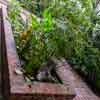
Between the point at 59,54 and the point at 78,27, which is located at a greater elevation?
the point at 78,27

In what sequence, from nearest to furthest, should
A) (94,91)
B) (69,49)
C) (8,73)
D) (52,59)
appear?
(8,73)
(69,49)
(52,59)
(94,91)

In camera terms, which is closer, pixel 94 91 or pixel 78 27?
pixel 78 27

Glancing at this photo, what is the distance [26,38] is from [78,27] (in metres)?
0.89

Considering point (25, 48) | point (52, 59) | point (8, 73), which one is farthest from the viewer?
point (25, 48)

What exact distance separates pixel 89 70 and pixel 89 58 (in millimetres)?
246

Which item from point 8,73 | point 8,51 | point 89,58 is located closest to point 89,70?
point 89,58

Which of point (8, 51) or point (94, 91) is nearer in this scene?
point (8, 51)

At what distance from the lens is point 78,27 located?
11.5ft

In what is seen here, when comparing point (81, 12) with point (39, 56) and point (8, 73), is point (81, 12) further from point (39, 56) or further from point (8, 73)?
point (8, 73)

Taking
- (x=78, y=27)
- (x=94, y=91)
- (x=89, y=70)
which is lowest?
(x=94, y=91)

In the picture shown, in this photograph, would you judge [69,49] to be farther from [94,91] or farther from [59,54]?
[94,91]

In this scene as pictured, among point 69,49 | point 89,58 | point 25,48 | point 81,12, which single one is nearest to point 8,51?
point 25,48

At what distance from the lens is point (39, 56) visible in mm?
3467

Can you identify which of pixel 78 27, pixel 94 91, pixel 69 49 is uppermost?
pixel 78 27
